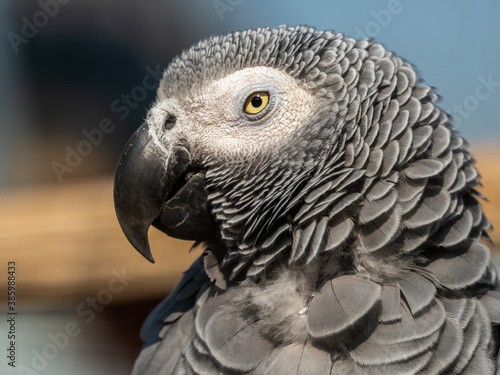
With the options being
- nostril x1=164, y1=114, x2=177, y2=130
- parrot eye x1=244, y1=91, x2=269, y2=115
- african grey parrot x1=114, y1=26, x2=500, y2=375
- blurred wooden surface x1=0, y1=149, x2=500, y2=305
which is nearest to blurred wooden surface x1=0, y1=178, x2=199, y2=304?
blurred wooden surface x1=0, y1=149, x2=500, y2=305

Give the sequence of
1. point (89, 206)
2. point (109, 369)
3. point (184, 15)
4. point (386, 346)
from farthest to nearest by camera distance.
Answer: point (184, 15) → point (109, 369) → point (89, 206) → point (386, 346)

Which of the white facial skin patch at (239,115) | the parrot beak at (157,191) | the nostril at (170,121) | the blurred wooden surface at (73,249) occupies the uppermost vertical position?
the white facial skin patch at (239,115)

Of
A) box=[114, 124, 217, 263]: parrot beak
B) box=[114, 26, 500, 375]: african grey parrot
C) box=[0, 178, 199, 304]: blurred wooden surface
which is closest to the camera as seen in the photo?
box=[114, 26, 500, 375]: african grey parrot

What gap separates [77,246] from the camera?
2525mm

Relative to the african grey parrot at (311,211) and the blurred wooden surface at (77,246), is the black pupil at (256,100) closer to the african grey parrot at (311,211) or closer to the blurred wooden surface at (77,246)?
the african grey parrot at (311,211)

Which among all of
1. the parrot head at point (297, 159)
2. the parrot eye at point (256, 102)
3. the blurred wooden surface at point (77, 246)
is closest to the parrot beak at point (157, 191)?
the parrot head at point (297, 159)

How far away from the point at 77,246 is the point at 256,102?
1.51m

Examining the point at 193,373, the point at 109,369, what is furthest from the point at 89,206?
the point at 193,373

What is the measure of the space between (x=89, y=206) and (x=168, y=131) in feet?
4.64

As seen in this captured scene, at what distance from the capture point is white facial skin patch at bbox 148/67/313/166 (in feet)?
4.72

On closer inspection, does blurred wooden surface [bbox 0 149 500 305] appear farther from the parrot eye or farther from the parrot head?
the parrot eye

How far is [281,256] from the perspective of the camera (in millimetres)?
1390

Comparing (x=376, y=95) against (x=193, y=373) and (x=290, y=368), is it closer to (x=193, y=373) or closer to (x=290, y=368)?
(x=290, y=368)

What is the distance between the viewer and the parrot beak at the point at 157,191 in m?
1.42
